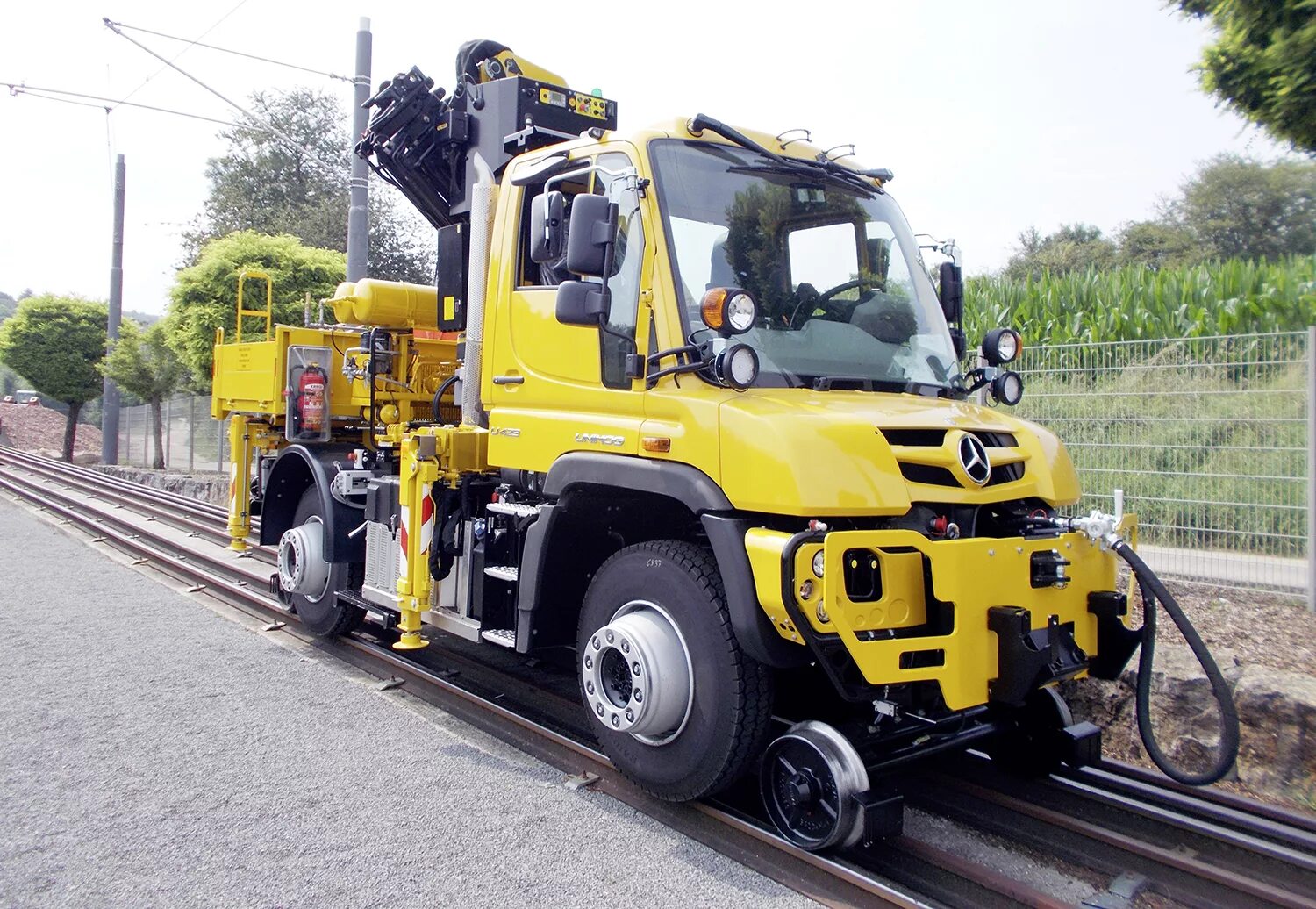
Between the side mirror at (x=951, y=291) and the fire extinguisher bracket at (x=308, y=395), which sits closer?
the side mirror at (x=951, y=291)

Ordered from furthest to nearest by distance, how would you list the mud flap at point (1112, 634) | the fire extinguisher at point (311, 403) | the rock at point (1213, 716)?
the fire extinguisher at point (311, 403)
the rock at point (1213, 716)
the mud flap at point (1112, 634)

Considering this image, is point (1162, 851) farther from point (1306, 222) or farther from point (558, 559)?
point (1306, 222)

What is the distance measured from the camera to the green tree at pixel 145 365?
84.1 feet

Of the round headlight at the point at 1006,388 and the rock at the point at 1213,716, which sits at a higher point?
the round headlight at the point at 1006,388

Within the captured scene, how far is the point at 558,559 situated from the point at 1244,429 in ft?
17.6

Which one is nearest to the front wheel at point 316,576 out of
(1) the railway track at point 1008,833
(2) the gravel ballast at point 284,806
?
(2) the gravel ballast at point 284,806

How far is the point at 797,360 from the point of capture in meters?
4.44

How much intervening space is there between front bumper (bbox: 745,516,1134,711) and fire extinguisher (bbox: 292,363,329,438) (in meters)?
4.93

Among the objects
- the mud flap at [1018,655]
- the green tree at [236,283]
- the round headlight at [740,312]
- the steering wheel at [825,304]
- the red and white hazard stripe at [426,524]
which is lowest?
the mud flap at [1018,655]

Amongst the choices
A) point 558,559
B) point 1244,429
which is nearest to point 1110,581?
point 558,559

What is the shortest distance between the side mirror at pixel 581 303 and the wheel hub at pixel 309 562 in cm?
363

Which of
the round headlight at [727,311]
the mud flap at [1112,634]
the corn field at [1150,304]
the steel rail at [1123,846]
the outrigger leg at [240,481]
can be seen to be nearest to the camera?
the steel rail at [1123,846]

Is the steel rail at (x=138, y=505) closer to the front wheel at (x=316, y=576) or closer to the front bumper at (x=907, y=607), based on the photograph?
the front wheel at (x=316, y=576)

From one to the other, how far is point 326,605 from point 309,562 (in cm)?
35
